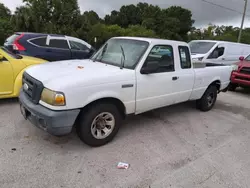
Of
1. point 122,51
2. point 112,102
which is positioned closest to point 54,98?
point 112,102

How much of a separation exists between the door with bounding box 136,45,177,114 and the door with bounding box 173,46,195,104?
14 centimetres

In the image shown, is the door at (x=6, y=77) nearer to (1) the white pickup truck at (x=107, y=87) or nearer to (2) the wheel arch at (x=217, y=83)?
(1) the white pickup truck at (x=107, y=87)

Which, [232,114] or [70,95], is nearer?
[70,95]

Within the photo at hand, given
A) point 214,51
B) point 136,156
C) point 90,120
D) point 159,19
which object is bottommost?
point 136,156

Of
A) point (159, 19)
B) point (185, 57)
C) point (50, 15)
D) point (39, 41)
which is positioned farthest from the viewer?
point (159, 19)

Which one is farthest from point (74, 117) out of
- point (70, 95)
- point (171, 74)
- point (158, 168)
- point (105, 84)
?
point (171, 74)

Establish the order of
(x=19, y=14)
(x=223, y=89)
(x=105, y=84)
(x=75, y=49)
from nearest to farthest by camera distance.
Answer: (x=105, y=84) → (x=223, y=89) → (x=75, y=49) → (x=19, y=14)

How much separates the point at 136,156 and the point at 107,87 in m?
1.16

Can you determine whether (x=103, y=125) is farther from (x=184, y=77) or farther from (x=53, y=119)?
(x=184, y=77)

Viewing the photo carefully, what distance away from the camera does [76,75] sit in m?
3.11

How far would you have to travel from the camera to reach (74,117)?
9.82 ft

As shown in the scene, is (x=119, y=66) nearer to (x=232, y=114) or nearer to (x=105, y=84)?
(x=105, y=84)

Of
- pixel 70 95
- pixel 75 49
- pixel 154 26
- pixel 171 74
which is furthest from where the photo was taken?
pixel 154 26

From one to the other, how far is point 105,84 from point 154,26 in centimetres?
3567
